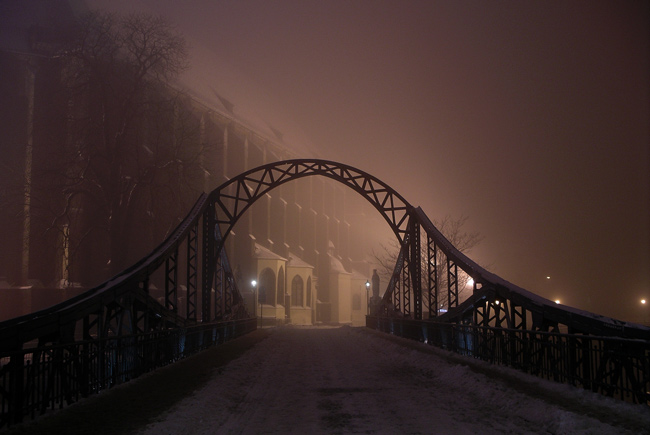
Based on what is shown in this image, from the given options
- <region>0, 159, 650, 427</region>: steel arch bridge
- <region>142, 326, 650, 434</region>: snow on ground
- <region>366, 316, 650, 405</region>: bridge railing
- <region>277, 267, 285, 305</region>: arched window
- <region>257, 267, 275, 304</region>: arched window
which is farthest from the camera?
<region>277, 267, 285, 305</region>: arched window

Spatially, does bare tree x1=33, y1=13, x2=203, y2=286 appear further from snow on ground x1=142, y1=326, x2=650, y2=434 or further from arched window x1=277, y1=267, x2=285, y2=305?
arched window x1=277, y1=267, x2=285, y2=305

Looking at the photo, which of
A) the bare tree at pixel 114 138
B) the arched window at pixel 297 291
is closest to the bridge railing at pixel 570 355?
the bare tree at pixel 114 138

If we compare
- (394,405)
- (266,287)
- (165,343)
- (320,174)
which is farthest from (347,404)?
(266,287)

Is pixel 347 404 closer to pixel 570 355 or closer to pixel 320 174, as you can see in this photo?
pixel 570 355

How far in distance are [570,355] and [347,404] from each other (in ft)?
16.3

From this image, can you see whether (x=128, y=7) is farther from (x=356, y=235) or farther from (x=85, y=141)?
(x=356, y=235)

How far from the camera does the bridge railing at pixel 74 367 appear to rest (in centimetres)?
945

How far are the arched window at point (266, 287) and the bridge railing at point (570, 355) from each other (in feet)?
167

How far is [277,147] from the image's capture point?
8769cm

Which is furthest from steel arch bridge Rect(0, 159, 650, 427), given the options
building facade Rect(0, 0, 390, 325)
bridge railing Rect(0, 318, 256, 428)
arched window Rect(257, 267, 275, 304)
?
arched window Rect(257, 267, 275, 304)

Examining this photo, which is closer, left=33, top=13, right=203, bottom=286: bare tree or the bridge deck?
the bridge deck

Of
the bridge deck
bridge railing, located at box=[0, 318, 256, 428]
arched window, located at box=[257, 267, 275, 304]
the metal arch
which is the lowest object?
the bridge deck

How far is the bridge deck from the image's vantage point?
28.9 feet

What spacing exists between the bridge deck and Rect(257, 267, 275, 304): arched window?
55885 millimetres
